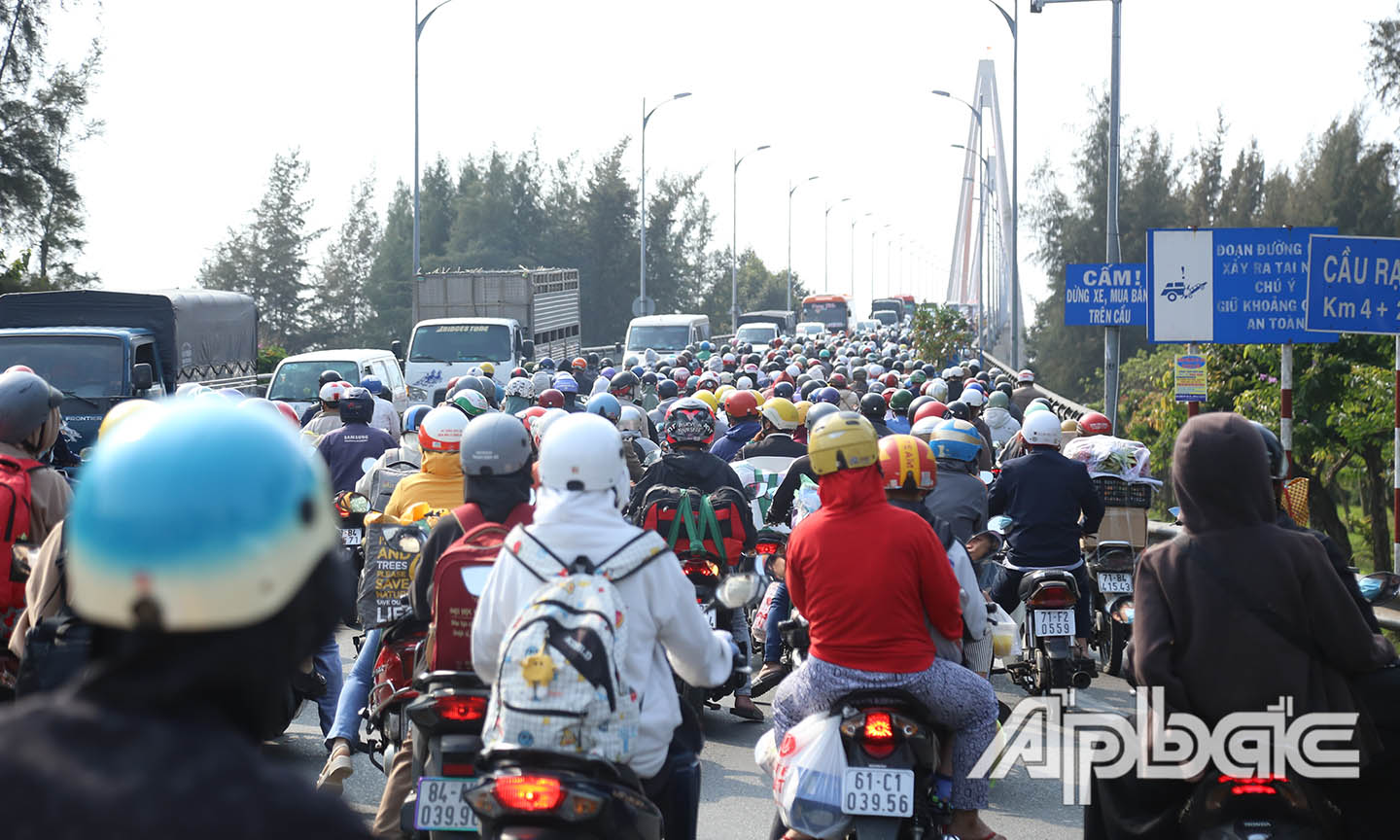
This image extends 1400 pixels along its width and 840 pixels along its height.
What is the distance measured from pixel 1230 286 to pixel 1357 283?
14.1ft

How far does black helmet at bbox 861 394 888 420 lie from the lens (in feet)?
45.8

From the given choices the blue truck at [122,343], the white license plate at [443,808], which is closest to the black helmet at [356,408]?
the blue truck at [122,343]

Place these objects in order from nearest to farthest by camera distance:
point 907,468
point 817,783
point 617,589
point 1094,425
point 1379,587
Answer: point 617,589, point 817,783, point 1379,587, point 907,468, point 1094,425

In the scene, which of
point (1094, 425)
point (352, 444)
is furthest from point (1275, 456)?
point (1094, 425)

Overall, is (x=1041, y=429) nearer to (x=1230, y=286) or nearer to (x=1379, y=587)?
(x=1379, y=587)

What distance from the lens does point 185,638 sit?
1.76 meters

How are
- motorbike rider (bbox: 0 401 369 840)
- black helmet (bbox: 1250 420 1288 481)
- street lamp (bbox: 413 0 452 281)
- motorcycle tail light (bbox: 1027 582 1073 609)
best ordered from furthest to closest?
street lamp (bbox: 413 0 452 281) → motorcycle tail light (bbox: 1027 582 1073 609) → black helmet (bbox: 1250 420 1288 481) → motorbike rider (bbox: 0 401 369 840)

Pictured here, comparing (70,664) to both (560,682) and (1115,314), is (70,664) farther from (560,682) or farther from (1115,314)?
(1115,314)

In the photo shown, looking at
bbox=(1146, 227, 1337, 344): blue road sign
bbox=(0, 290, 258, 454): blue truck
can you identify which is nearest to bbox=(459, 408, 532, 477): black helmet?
bbox=(0, 290, 258, 454): blue truck

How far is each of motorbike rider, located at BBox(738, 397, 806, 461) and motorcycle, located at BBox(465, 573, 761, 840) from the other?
7.31 meters

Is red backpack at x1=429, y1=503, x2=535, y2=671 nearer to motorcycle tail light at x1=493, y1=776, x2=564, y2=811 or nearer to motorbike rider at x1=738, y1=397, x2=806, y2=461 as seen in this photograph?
motorcycle tail light at x1=493, y1=776, x2=564, y2=811

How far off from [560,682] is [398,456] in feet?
19.2

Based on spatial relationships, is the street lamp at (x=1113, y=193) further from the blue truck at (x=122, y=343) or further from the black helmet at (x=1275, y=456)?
the black helmet at (x=1275, y=456)

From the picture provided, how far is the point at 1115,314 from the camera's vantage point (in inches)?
867
